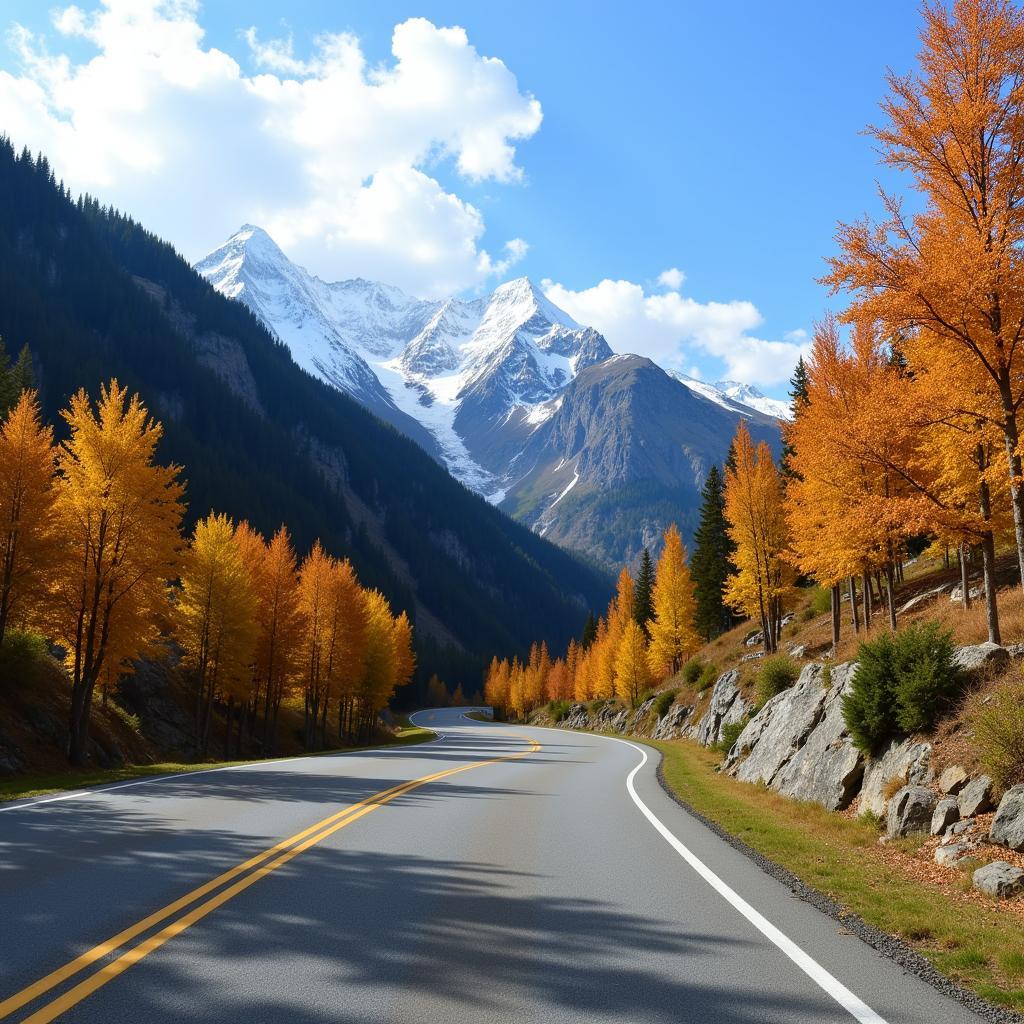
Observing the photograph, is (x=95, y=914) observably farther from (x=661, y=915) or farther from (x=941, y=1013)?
(x=941, y=1013)

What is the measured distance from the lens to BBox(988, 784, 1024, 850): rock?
28.0 feet

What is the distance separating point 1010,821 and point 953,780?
5.37 ft

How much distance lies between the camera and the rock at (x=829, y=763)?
13352 mm

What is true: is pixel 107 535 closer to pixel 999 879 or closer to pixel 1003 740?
pixel 1003 740

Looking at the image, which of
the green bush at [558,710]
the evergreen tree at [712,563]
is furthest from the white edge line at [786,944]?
the green bush at [558,710]

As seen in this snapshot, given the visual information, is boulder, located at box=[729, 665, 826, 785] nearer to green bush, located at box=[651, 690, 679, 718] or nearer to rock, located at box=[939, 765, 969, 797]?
rock, located at box=[939, 765, 969, 797]

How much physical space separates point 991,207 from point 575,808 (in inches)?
505

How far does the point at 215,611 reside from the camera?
121ft

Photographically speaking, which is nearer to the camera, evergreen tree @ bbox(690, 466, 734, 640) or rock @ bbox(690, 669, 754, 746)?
rock @ bbox(690, 669, 754, 746)

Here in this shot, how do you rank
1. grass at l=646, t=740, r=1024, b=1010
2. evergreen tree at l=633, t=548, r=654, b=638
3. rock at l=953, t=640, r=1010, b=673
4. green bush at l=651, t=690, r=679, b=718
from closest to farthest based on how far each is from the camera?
1. grass at l=646, t=740, r=1024, b=1010
2. rock at l=953, t=640, r=1010, b=673
3. green bush at l=651, t=690, r=679, b=718
4. evergreen tree at l=633, t=548, r=654, b=638

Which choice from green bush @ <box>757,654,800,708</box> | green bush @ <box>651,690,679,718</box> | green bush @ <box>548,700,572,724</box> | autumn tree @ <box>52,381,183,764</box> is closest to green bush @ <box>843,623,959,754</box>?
green bush @ <box>757,654,800,708</box>

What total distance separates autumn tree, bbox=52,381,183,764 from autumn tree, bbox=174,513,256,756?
35.1 feet

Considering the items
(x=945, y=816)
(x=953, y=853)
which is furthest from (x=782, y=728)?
(x=953, y=853)

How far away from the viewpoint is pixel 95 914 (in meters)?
5.99
